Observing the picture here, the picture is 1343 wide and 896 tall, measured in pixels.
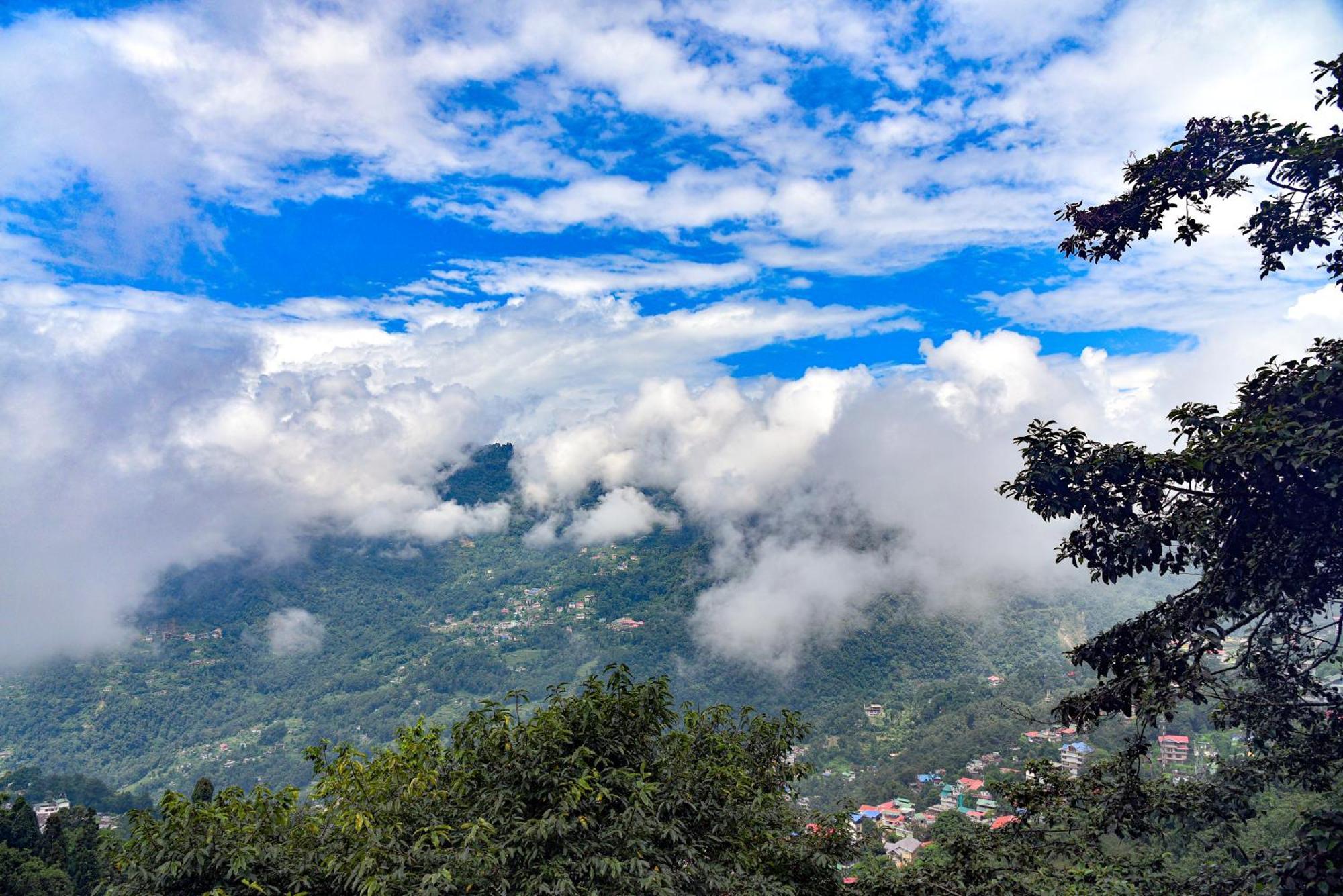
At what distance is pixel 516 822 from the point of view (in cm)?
662

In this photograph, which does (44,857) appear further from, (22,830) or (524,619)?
(524,619)

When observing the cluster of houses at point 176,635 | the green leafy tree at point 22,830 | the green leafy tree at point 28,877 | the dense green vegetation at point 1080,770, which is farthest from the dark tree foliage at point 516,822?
the cluster of houses at point 176,635

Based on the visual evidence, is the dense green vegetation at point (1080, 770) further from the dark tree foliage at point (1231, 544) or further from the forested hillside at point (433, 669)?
the forested hillside at point (433, 669)

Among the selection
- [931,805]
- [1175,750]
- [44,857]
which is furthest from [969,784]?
[44,857]

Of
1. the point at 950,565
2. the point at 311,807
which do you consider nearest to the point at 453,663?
the point at 950,565

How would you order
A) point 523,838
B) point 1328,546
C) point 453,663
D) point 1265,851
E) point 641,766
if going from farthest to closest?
point 453,663
point 641,766
point 523,838
point 1265,851
point 1328,546

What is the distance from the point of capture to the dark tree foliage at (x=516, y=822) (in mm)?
5938

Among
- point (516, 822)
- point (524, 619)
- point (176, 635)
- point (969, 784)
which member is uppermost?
point (524, 619)

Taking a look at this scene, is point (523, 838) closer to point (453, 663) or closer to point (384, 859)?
point (384, 859)

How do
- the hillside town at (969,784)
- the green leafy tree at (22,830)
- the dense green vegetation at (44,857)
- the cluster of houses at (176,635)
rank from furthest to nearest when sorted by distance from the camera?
the cluster of houses at (176,635) → the hillside town at (969,784) → the green leafy tree at (22,830) → the dense green vegetation at (44,857)

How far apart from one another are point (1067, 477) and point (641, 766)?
214 inches

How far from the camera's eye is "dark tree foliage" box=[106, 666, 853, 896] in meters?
5.94

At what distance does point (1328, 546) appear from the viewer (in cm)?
509

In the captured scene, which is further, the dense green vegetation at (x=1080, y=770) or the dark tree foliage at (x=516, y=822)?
the dark tree foliage at (x=516, y=822)
